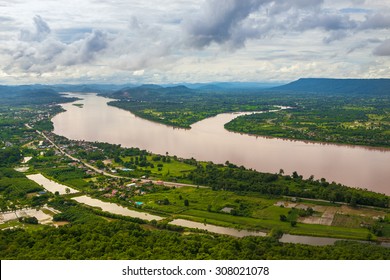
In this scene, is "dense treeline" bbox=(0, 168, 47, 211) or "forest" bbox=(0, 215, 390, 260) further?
"dense treeline" bbox=(0, 168, 47, 211)

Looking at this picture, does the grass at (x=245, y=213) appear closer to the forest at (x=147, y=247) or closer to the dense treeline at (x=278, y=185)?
the dense treeline at (x=278, y=185)

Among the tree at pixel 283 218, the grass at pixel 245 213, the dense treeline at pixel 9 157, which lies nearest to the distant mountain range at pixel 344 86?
the grass at pixel 245 213

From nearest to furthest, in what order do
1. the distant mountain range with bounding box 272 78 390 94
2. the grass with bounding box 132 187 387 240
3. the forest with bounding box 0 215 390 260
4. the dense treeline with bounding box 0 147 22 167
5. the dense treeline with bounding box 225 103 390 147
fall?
1. the forest with bounding box 0 215 390 260
2. the grass with bounding box 132 187 387 240
3. the dense treeline with bounding box 0 147 22 167
4. the dense treeline with bounding box 225 103 390 147
5. the distant mountain range with bounding box 272 78 390 94

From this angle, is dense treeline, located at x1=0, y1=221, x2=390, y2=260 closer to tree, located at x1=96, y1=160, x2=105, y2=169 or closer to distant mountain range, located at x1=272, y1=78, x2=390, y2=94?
tree, located at x1=96, y1=160, x2=105, y2=169

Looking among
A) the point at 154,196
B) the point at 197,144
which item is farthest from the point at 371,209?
the point at 197,144

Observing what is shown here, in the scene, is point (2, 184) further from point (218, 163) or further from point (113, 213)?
point (218, 163)

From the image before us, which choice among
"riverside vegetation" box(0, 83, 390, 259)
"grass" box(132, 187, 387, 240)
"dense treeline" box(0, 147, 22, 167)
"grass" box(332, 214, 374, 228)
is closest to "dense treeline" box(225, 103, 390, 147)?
"riverside vegetation" box(0, 83, 390, 259)
